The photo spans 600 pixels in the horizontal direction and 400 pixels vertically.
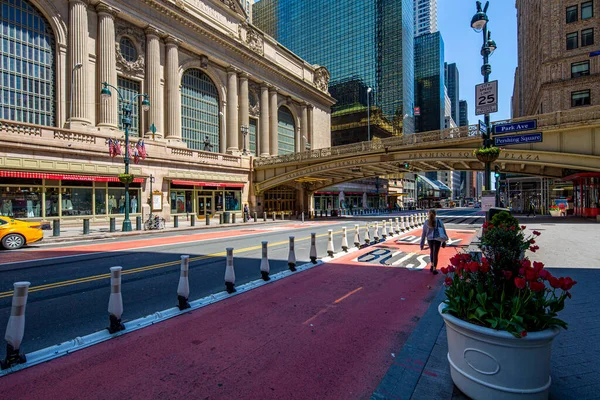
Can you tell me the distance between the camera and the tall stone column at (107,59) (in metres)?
26.9

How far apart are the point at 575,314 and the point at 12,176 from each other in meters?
28.1

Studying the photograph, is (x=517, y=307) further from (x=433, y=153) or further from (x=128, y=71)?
(x=128, y=71)

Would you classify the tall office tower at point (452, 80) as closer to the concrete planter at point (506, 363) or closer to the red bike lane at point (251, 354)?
the red bike lane at point (251, 354)

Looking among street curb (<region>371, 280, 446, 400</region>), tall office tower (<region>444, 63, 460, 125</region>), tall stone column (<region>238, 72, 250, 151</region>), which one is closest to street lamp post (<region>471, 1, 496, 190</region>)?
street curb (<region>371, 280, 446, 400</region>)

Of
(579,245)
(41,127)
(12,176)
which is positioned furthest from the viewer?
(41,127)

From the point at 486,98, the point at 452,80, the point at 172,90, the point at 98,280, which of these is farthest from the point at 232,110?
the point at 452,80

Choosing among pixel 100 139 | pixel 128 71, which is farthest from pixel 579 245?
pixel 128 71

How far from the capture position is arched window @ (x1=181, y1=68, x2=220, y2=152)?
3634 centimetres

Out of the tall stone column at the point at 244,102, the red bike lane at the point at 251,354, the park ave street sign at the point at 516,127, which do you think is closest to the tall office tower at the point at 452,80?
the tall stone column at the point at 244,102

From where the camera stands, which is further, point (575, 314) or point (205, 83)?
point (205, 83)

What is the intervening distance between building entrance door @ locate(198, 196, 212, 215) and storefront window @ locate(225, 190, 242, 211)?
7.92 feet

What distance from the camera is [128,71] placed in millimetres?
30469

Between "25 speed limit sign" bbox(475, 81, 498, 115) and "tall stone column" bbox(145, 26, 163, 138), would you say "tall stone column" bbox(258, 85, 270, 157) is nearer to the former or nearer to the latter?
"tall stone column" bbox(145, 26, 163, 138)

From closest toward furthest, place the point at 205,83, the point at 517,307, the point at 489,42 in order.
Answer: the point at 517,307, the point at 489,42, the point at 205,83
